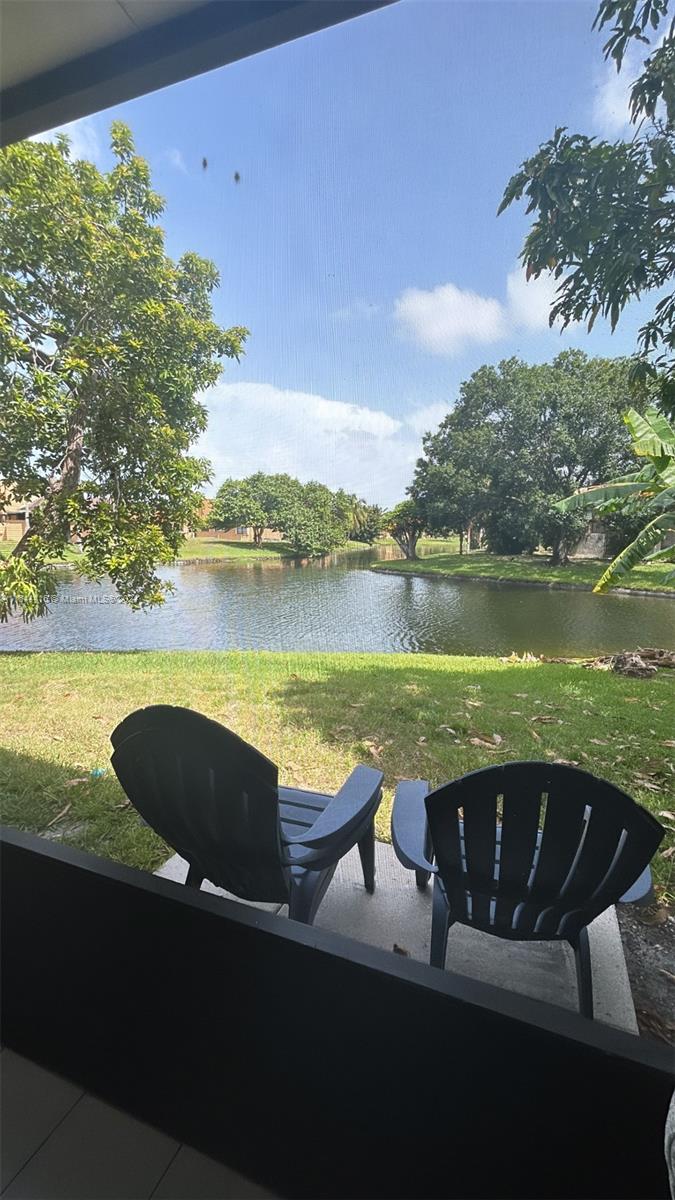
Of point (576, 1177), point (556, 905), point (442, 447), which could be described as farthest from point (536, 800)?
point (442, 447)

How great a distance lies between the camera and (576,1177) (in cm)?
72

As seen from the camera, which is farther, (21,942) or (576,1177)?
(21,942)

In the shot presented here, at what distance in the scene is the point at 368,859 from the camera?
1.57 metres

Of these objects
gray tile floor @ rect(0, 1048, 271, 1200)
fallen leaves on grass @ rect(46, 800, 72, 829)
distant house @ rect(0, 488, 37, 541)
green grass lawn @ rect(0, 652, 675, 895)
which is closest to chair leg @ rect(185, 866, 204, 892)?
green grass lawn @ rect(0, 652, 675, 895)

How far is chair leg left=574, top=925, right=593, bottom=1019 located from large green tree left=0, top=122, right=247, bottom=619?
167 cm

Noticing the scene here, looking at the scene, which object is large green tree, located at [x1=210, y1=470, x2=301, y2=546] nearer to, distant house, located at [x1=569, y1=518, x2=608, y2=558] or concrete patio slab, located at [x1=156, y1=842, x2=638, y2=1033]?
distant house, located at [x1=569, y1=518, x2=608, y2=558]

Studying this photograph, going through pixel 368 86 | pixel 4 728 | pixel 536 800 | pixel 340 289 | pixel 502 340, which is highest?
pixel 368 86

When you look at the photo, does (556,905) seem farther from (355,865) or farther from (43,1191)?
(43,1191)

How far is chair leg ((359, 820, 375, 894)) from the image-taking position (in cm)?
156

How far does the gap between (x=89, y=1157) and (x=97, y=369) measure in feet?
7.15

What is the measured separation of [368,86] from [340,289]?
0.47 m

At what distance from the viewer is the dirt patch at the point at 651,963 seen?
113 cm

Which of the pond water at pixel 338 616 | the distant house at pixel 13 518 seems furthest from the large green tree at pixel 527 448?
the distant house at pixel 13 518

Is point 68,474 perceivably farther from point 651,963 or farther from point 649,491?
point 651,963
